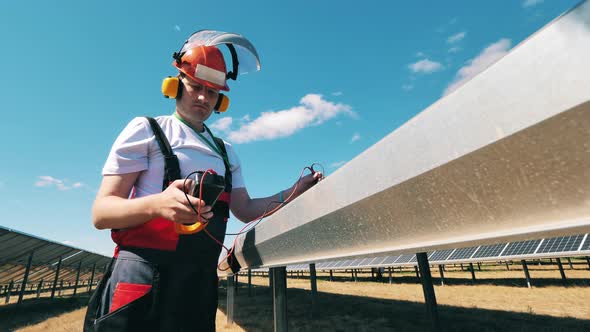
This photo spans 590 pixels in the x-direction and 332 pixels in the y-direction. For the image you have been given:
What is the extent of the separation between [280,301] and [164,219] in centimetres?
260

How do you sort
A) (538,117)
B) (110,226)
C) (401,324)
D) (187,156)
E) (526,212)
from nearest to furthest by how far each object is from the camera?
(538,117), (526,212), (110,226), (187,156), (401,324)

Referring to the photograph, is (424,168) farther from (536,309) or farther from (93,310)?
(536,309)

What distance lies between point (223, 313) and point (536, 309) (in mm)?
8681

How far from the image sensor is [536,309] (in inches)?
280

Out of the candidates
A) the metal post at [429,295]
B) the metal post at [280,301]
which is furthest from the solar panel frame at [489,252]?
the metal post at [280,301]

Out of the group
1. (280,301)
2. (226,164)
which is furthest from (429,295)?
(226,164)

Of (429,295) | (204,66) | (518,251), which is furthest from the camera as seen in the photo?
(518,251)

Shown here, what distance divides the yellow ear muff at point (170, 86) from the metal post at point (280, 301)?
2569mm

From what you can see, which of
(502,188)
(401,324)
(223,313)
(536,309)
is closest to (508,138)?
(502,188)

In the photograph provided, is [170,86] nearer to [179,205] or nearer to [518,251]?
[179,205]

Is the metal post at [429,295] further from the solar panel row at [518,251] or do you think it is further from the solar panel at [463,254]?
the solar panel at [463,254]

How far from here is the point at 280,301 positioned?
3.47 meters

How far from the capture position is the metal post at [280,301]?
3344mm

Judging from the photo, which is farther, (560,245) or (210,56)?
(560,245)
